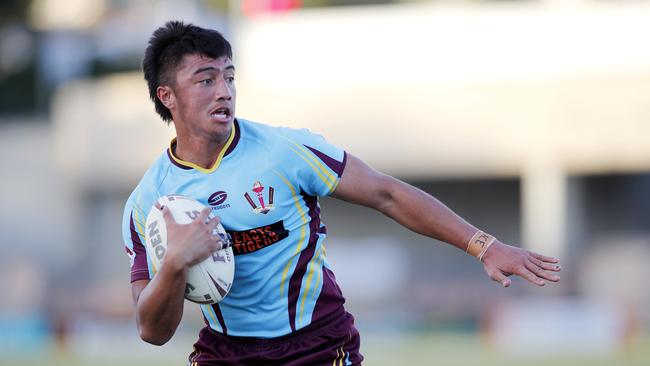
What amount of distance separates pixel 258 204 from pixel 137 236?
62cm

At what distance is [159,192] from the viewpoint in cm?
585

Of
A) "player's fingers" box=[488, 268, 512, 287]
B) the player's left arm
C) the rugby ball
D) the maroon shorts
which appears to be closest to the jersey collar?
the rugby ball

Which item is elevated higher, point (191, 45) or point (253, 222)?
point (191, 45)

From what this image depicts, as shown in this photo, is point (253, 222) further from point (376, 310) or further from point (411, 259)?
point (411, 259)

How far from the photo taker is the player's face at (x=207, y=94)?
574 cm

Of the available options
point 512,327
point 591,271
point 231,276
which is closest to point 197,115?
point 231,276

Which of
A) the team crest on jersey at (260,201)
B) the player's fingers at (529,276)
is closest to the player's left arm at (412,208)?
the player's fingers at (529,276)

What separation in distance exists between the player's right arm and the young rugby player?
0.03m

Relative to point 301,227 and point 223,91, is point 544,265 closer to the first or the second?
point 301,227

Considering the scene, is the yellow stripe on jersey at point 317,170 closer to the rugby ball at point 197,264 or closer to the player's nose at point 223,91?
the player's nose at point 223,91

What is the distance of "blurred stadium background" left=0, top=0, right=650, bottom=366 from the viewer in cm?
2586

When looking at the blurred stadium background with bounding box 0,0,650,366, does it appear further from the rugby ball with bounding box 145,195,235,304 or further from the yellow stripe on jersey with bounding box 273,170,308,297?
the rugby ball with bounding box 145,195,235,304

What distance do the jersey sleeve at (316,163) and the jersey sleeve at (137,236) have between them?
733mm

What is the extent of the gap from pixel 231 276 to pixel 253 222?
314 millimetres
